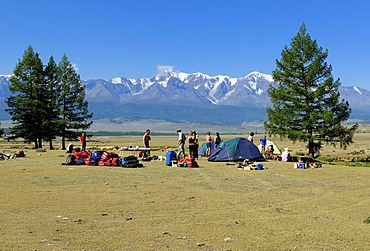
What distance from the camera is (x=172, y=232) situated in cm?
1004

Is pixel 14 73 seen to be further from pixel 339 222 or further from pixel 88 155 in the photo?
pixel 339 222

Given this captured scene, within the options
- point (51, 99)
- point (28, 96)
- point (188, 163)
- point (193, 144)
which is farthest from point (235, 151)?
point (28, 96)

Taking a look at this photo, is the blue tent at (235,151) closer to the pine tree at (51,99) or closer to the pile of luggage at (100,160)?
the pile of luggage at (100,160)

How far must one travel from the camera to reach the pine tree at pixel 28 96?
4838 centimetres

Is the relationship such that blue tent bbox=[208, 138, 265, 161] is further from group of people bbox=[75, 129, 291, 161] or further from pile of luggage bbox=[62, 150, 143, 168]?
pile of luggage bbox=[62, 150, 143, 168]

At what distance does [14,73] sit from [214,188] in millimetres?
38301

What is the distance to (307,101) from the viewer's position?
1281 inches

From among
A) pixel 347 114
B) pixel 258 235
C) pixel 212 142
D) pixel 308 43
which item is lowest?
pixel 258 235

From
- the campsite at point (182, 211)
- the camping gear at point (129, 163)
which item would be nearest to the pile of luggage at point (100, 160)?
the camping gear at point (129, 163)

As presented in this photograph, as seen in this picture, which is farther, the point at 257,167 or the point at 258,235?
the point at 257,167

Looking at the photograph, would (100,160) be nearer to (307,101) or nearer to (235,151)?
(235,151)

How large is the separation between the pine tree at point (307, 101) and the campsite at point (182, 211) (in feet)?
35.2

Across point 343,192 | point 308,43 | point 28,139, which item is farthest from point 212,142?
point 28,139

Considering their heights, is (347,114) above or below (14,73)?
below
